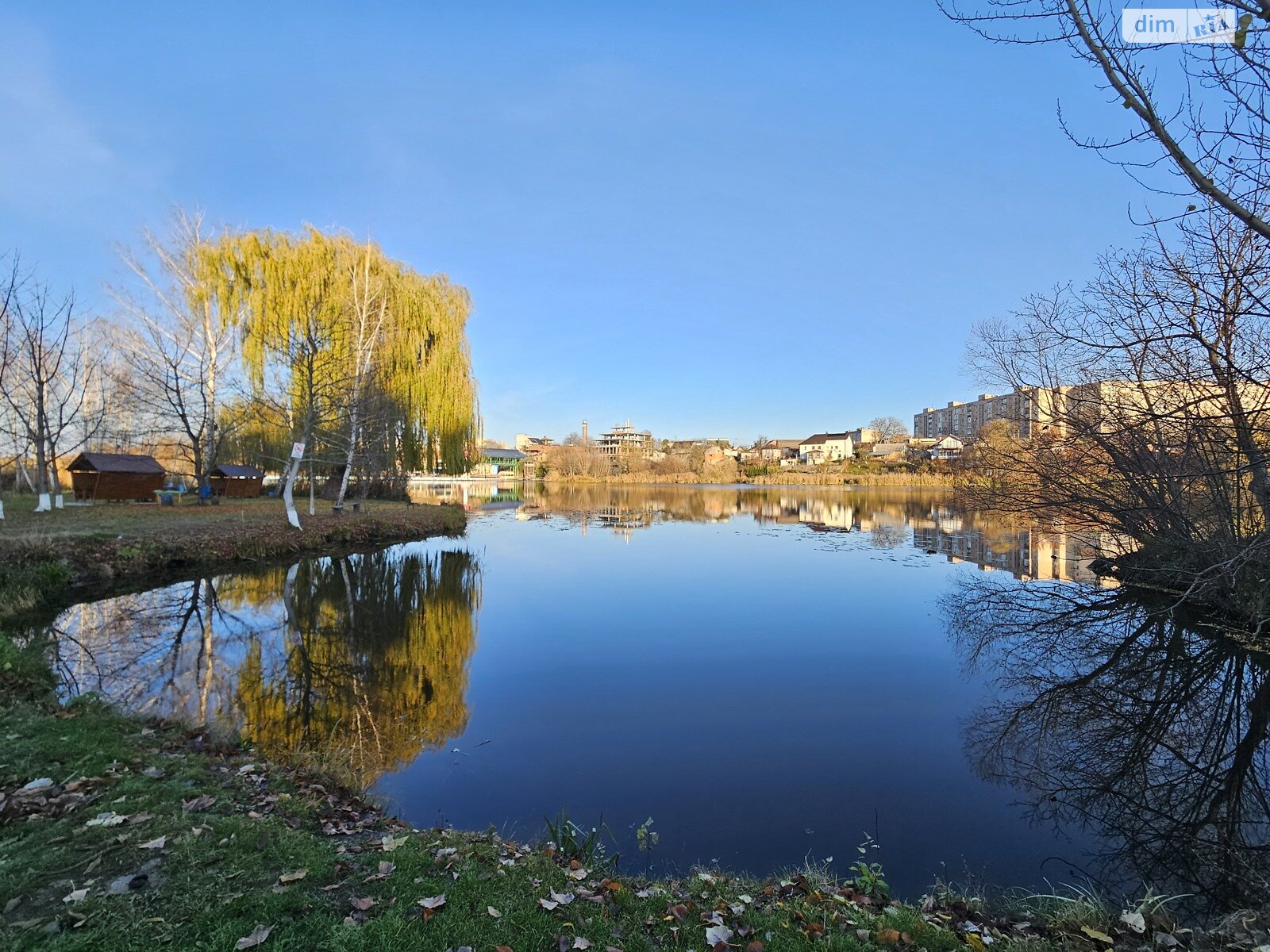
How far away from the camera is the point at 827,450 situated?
386ft

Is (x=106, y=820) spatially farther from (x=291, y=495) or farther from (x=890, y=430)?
(x=890, y=430)

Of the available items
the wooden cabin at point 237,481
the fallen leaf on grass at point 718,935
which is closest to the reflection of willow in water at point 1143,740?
the fallen leaf on grass at point 718,935

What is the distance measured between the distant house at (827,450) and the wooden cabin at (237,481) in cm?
9120

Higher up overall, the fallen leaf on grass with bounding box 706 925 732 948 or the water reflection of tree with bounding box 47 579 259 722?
the fallen leaf on grass with bounding box 706 925 732 948

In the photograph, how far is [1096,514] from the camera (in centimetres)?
1337

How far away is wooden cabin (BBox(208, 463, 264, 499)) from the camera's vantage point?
2952 cm

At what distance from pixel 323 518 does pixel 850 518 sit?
77.6ft

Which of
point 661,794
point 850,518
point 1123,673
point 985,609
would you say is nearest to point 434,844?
point 661,794

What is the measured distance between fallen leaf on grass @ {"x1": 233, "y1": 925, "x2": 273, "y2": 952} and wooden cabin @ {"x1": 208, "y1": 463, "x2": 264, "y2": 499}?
30.9 meters

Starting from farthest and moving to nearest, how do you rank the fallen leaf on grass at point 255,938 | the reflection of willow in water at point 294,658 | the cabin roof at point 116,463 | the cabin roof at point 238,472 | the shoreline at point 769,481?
the shoreline at point 769,481
the cabin roof at point 238,472
the cabin roof at point 116,463
the reflection of willow in water at point 294,658
the fallen leaf on grass at point 255,938

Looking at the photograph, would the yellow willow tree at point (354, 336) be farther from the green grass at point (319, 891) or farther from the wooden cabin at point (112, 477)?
the green grass at point (319, 891)

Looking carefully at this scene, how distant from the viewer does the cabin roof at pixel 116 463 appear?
24.7m

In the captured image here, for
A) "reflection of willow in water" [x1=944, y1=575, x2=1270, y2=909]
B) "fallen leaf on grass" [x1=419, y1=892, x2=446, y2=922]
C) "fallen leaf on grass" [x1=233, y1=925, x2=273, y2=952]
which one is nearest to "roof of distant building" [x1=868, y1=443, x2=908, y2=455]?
"reflection of willow in water" [x1=944, y1=575, x2=1270, y2=909]

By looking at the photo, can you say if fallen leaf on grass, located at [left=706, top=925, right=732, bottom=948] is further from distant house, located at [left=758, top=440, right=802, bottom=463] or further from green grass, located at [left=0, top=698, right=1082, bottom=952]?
distant house, located at [left=758, top=440, right=802, bottom=463]
